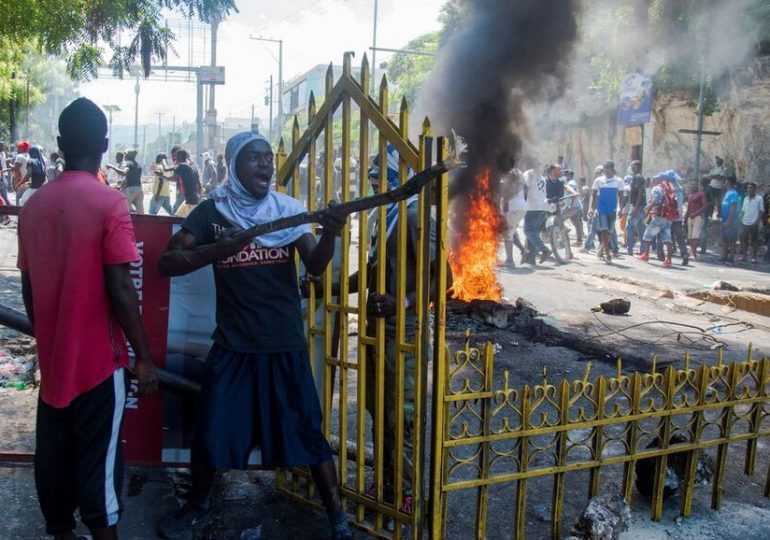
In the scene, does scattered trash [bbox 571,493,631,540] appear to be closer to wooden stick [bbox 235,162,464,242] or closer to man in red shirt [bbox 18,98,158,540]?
wooden stick [bbox 235,162,464,242]

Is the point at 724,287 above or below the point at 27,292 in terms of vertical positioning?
below

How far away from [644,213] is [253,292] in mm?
16053

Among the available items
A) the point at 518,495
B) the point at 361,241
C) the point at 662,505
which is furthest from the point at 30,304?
the point at 662,505

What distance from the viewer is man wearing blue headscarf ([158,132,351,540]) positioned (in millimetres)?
3090

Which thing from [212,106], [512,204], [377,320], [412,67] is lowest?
[377,320]

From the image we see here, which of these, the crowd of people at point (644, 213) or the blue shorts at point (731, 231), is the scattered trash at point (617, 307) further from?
the blue shorts at point (731, 231)

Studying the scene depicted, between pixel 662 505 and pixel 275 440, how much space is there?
1.99 m

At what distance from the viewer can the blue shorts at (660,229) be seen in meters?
15.2

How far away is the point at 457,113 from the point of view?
1347 cm

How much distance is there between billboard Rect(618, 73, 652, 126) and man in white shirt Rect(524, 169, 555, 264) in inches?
391

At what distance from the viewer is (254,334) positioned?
10.1 ft

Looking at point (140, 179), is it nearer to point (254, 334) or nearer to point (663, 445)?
point (254, 334)

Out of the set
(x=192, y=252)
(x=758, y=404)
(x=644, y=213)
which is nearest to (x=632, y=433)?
(x=758, y=404)

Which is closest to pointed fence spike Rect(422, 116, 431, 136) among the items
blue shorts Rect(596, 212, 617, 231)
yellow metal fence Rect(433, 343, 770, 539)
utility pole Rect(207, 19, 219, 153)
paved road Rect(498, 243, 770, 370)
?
yellow metal fence Rect(433, 343, 770, 539)
